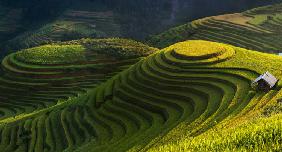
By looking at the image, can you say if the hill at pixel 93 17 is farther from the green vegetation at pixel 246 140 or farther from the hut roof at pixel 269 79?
the green vegetation at pixel 246 140

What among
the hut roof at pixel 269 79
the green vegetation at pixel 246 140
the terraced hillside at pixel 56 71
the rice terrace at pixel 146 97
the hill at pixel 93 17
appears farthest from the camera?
the hill at pixel 93 17

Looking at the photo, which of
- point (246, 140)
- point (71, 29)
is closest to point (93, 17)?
point (71, 29)

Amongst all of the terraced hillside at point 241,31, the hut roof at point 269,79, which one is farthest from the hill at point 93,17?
the hut roof at point 269,79

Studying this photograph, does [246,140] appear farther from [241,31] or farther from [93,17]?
[93,17]

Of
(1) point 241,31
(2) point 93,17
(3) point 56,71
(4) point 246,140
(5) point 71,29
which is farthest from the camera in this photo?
(2) point 93,17

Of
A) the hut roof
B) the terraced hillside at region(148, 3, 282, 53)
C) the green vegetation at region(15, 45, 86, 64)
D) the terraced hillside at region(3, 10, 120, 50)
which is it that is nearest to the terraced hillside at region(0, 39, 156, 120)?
the green vegetation at region(15, 45, 86, 64)

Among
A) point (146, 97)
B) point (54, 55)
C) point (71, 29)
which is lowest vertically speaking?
point (71, 29)

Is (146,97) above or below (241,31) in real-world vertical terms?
above
